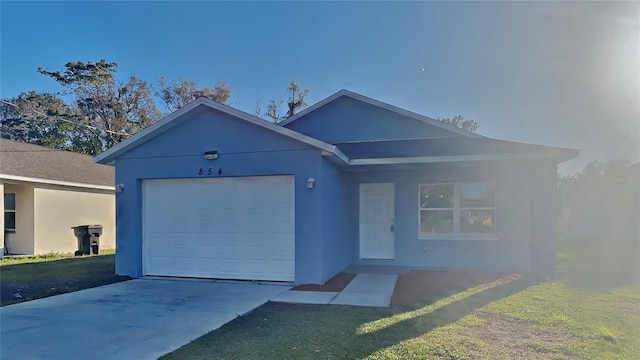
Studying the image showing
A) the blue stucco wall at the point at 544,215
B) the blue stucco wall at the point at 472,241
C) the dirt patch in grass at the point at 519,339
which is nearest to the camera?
the dirt patch in grass at the point at 519,339

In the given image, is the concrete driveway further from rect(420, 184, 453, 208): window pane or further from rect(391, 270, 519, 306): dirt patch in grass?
rect(420, 184, 453, 208): window pane

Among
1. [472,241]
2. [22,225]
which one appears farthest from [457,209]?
[22,225]

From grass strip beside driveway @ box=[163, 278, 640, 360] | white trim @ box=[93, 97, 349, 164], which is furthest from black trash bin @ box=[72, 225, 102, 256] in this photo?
grass strip beside driveway @ box=[163, 278, 640, 360]

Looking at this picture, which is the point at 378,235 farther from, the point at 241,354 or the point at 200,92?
the point at 200,92

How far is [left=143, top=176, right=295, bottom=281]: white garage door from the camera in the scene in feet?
29.8

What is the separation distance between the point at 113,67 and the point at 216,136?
26.4m

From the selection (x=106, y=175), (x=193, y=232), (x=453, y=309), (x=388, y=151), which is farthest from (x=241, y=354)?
(x=106, y=175)

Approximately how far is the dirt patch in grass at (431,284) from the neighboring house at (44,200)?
519 inches

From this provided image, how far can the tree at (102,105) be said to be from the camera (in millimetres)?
30234

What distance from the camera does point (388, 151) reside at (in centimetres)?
1066

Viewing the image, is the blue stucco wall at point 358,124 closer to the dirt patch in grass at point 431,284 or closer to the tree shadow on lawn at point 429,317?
the dirt patch in grass at point 431,284

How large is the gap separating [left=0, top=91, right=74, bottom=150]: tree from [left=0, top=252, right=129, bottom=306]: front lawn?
851 inches

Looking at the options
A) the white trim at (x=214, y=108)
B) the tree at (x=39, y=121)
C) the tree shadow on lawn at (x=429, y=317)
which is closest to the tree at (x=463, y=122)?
the white trim at (x=214, y=108)

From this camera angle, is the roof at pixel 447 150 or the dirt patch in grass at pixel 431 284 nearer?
the dirt patch in grass at pixel 431 284
